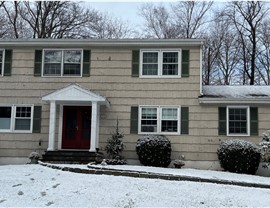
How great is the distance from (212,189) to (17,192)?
5.57 meters

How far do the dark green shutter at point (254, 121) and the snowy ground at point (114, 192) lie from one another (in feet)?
18.6

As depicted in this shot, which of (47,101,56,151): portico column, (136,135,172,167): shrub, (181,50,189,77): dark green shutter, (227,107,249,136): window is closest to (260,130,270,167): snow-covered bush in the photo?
(227,107,249,136): window

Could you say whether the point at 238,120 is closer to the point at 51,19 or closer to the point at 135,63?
the point at 135,63

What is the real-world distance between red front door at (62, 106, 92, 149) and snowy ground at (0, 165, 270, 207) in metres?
5.01

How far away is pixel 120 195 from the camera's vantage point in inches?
403

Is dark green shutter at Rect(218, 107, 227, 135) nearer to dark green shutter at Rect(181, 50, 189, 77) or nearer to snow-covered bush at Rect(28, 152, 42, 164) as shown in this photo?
dark green shutter at Rect(181, 50, 189, 77)

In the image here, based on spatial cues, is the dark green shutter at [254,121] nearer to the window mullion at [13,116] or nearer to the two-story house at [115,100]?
the two-story house at [115,100]

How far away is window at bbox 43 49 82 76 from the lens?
17922 millimetres

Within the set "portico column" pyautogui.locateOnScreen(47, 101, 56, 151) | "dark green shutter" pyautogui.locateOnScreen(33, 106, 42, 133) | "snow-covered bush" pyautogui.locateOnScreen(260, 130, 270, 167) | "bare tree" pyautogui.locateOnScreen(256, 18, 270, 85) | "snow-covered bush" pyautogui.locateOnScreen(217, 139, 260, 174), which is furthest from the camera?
"bare tree" pyautogui.locateOnScreen(256, 18, 270, 85)

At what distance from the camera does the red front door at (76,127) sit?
17656 mm

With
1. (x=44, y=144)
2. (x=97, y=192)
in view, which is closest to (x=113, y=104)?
Result: (x=44, y=144)

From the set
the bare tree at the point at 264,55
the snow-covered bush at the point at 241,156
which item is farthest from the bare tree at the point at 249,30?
the snow-covered bush at the point at 241,156

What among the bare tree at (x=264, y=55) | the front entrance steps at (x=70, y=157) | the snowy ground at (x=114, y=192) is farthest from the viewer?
the bare tree at (x=264, y=55)

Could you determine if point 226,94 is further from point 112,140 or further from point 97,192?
point 97,192
